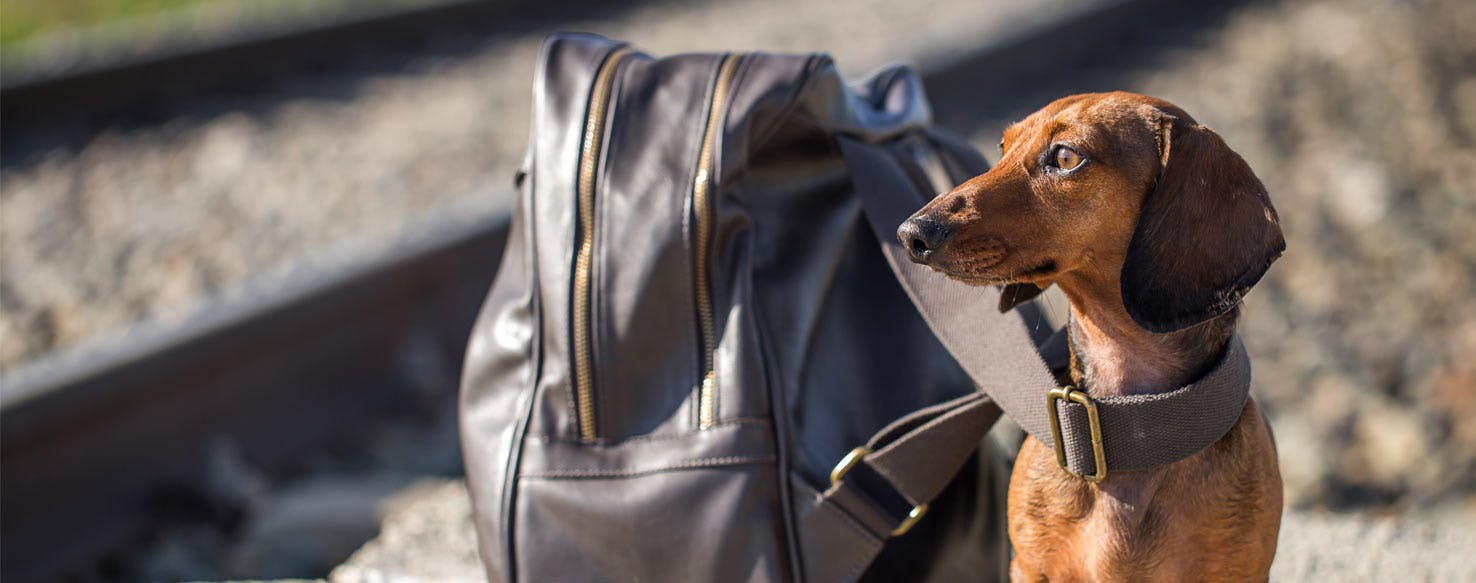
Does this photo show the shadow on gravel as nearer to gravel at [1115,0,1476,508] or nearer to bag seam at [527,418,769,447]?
gravel at [1115,0,1476,508]

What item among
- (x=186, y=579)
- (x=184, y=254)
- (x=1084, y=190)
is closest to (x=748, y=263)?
(x=1084, y=190)

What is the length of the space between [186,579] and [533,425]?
5.50 ft

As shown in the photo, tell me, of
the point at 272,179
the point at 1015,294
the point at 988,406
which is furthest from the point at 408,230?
the point at 1015,294

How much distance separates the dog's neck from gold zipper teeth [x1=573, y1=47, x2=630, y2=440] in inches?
35.4

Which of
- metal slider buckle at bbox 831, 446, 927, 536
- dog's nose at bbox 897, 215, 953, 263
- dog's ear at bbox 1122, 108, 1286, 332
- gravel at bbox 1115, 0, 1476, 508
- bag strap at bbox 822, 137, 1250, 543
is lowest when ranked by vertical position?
gravel at bbox 1115, 0, 1476, 508

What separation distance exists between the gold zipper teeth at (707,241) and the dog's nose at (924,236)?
1.91ft

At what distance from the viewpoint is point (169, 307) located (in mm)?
4984

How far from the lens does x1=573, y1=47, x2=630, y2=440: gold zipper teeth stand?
2.59 metres

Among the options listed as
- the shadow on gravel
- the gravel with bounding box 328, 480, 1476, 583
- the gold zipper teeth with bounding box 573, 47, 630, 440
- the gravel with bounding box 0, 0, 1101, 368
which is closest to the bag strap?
the gold zipper teeth with bounding box 573, 47, 630, 440

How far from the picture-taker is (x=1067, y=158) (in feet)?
6.81

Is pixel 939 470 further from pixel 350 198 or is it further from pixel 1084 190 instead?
pixel 350 198

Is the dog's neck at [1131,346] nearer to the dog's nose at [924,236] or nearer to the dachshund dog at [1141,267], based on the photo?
the dachshund dog at [1141,267]

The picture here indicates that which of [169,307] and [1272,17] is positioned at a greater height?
[169,307]

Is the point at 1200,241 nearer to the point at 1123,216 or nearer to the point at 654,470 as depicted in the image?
the point at 1123,216
